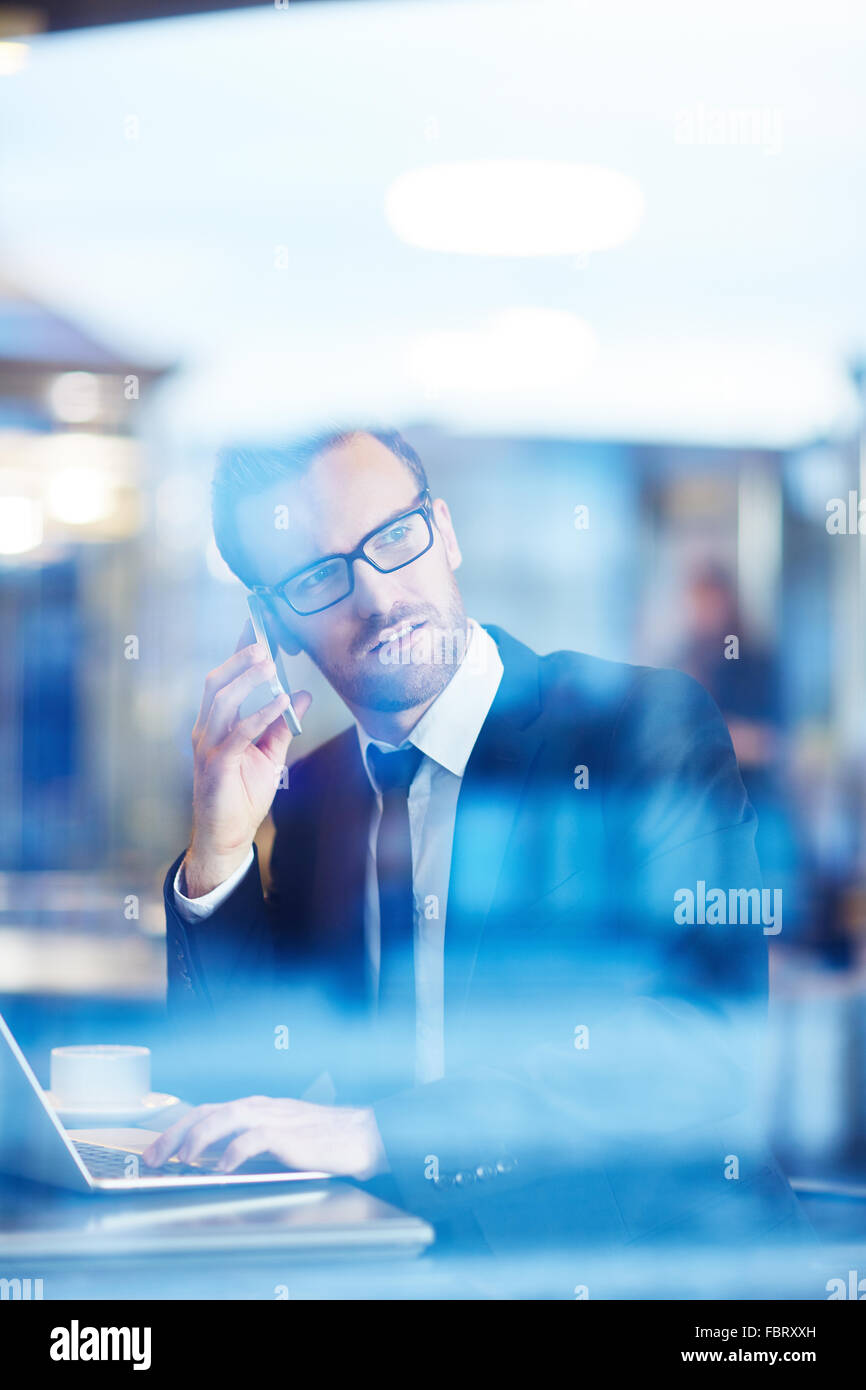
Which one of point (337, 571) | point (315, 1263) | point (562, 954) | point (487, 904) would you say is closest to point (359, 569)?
point (337, 571)

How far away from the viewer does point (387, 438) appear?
82.0 inches

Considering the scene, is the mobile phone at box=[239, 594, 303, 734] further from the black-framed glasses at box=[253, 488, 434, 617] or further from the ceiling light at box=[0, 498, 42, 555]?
the ceiling light at box=[0, 498, 42, 555]

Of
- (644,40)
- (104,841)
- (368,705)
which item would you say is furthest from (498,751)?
(644,40)

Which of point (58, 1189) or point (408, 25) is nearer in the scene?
point (58, 1189)

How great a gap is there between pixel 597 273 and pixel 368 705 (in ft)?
2.43

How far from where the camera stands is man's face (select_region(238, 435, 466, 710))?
2055mm

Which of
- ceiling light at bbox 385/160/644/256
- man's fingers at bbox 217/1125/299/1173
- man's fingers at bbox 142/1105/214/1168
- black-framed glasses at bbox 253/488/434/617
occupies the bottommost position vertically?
man's fingers at bbox 217/1125/299/1173

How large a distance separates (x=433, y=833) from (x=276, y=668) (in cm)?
34

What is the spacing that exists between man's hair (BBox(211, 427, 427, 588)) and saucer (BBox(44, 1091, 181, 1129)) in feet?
2.50

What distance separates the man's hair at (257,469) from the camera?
208 centimetres

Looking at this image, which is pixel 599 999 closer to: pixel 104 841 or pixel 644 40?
pixel 104 841

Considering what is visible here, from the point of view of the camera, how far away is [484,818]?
2096 millimetres

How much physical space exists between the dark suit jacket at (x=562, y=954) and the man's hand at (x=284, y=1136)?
0.06 metres

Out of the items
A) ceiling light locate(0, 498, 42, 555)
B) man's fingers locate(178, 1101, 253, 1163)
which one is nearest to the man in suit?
man's fingers locate(178, 1101, 253, 1163)
